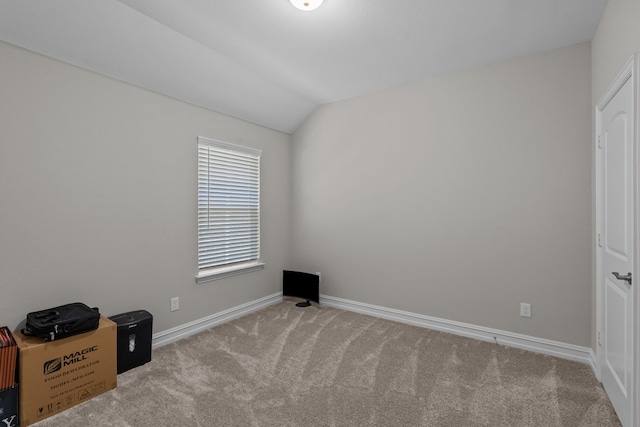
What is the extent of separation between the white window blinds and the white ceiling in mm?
556

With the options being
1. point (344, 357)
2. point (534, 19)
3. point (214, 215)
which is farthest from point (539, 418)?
point (214, 215)

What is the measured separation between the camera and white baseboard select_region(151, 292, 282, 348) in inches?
119

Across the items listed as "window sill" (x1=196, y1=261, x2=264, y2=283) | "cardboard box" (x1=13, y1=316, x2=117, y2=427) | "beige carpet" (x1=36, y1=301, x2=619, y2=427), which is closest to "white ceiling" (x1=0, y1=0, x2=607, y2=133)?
"window sill" (x1=196, y1=261, x2=264, y2=283)

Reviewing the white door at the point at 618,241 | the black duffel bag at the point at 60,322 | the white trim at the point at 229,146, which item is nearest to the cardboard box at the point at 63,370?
the black duffel bag at the point at 60,322

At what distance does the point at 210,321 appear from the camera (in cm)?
345

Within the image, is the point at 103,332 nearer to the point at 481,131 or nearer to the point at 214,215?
the point at 214,215

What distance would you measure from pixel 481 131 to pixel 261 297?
10.4 feet

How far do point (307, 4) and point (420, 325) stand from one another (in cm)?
320

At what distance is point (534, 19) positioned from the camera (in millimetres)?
2387

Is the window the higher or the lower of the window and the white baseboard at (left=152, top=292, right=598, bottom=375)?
the higher

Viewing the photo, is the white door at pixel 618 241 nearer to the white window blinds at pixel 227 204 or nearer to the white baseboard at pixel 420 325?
the white baseboard at pixel 420 325

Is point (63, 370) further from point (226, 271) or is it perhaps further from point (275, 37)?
point (275, 37)

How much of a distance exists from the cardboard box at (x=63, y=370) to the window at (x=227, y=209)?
1160 millimetres

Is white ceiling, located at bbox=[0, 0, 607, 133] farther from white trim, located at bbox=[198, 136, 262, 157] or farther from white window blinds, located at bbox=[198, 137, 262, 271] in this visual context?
white window blinds, located at bbox=[198, 137, 262, 271]
